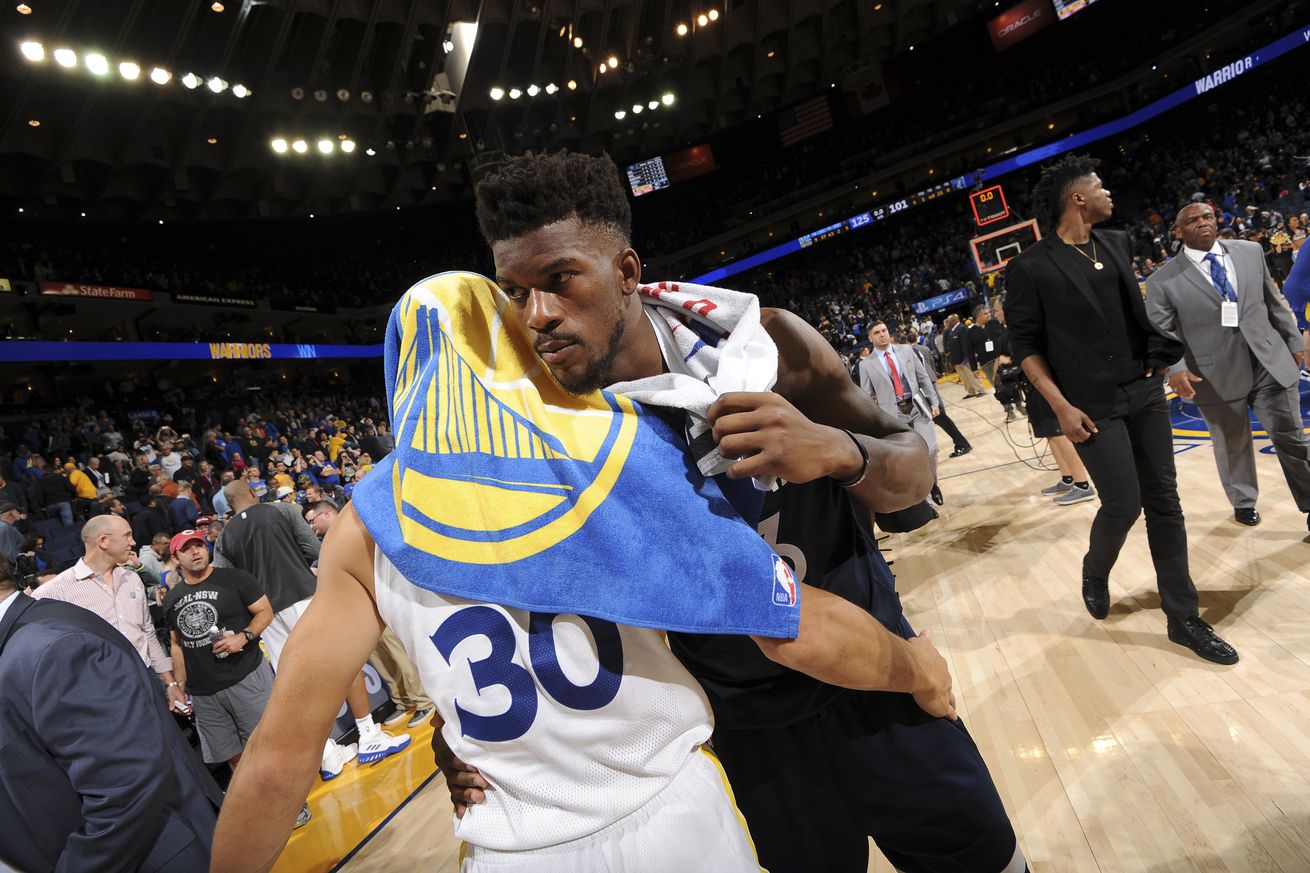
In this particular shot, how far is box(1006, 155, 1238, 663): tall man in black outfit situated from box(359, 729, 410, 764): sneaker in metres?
4.06

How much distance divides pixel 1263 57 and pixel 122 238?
3118cm

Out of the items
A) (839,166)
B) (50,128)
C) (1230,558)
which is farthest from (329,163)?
(1230,558)

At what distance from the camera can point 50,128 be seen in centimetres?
1530

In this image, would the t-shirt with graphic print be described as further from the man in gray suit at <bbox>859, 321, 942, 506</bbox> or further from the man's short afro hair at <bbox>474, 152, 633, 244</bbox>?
the man in gray suit at <bbox>859, 321, 942, 506</bbox>

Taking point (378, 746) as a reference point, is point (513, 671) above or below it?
above

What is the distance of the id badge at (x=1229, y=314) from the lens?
12.5 ft

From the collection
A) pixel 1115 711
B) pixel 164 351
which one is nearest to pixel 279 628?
pixel 1115 711

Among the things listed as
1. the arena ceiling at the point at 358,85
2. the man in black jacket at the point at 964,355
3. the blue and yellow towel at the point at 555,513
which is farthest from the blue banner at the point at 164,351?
the blue and yellow towel at the point at 555,513

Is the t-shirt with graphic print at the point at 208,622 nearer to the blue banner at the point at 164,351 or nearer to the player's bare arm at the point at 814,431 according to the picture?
the player's bare arm at the point at 814,431

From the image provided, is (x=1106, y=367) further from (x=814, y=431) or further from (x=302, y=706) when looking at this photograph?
(x=302, y=706)

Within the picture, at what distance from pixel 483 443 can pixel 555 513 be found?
131 mm

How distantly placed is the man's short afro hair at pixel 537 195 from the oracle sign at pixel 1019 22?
2922 centimetres

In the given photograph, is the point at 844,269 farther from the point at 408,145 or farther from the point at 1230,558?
the point at 1230,558

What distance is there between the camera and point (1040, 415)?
5.03 meters
